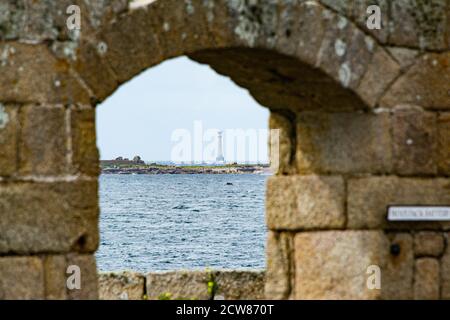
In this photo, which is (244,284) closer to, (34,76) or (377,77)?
(377,77)

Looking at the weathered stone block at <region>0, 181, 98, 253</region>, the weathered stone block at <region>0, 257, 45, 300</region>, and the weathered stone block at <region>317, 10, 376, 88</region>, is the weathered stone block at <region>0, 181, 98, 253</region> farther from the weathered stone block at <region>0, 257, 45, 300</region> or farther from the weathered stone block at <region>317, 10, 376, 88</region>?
the weathered stone block at <region>317, 10, 376, 88</region>

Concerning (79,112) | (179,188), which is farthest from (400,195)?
(179,188)

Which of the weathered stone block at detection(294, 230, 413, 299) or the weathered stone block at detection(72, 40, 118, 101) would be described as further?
the weathered stone block at detection(294, 230, 413, 299)

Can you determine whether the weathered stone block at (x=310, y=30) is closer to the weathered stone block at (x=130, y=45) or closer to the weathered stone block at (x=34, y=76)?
the weathered stone block at (x=130, y=45)

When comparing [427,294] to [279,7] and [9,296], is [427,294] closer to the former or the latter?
[279,7]

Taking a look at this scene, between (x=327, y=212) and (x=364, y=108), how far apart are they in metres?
0.68

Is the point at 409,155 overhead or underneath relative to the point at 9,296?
overhead

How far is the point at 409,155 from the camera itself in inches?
259

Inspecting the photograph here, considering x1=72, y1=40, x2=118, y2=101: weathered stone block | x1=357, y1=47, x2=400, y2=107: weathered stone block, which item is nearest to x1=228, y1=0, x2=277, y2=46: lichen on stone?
x1=357, y1=47, x2=400, y2=107: weathered stone block

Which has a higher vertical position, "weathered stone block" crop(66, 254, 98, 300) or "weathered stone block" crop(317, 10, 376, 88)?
"weathered stone block" crop(317, 10, 376, 88)

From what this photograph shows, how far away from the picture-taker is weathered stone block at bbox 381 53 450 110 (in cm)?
653

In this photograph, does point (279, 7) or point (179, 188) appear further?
point (179, 188)

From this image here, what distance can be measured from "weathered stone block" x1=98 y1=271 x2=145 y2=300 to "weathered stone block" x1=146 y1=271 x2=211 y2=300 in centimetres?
8

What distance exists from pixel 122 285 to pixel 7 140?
113 inches
